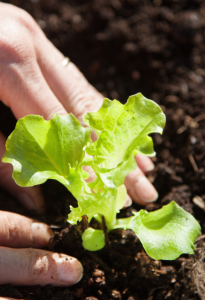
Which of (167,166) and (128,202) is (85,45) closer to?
(167,166)

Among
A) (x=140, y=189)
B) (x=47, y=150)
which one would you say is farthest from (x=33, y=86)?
(x=140, y=189)

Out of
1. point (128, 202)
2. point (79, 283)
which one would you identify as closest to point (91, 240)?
point (79, 283)

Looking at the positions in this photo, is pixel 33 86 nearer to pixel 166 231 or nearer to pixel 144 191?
pixel 144 191

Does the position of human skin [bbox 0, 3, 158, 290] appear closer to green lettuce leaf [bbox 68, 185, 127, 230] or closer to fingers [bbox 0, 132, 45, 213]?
fingers [bbox 0, 132, 45, 213]

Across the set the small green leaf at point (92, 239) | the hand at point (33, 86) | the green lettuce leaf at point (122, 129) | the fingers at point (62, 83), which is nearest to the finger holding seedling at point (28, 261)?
the small green leaf at point (92, 239)

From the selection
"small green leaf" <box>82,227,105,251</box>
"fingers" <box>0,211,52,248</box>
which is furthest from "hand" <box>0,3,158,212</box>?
"small green leaf" <box>82,227,105,251</box>
